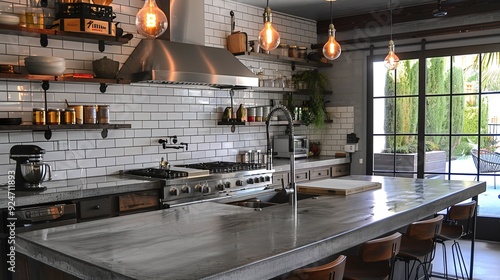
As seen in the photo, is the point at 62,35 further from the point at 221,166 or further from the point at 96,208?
the point at 221,166

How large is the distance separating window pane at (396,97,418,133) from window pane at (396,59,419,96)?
0.10 meters

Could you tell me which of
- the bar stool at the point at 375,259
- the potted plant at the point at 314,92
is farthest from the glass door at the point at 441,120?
the bar stool at the point at 375,259

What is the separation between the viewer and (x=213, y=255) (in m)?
2.02

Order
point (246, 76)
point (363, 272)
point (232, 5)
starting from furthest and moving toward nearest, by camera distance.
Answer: point (232, 5) < point (246, 76) < point (363, 272)

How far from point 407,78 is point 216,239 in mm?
5232

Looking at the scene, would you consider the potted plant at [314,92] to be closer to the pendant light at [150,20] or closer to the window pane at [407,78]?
the window pane at [407,78]

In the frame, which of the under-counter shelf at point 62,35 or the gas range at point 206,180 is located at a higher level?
the under-counter shelf at point 62,35

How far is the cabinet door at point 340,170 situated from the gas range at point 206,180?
149 cm

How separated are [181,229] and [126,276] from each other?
2.61ft

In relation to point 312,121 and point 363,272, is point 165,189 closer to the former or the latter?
point 363,272

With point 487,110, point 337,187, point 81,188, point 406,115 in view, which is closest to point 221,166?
point 81,188

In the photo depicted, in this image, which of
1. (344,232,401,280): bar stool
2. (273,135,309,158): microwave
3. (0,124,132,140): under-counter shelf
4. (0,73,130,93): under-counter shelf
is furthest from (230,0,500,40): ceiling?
(344,232,401,280): bar stool

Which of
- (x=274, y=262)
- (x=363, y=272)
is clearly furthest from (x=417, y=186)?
(x=274, y=262)

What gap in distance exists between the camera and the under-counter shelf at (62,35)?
13.6 ft
